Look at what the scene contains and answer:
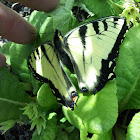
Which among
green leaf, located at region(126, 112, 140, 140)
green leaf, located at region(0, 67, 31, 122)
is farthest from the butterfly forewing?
green leaf, located at region(0, 67, 31, 122)

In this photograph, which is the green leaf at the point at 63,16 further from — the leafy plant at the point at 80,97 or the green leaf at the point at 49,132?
the green leaf at the point at 49,132

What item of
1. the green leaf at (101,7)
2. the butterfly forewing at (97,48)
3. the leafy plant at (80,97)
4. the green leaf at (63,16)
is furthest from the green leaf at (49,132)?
the green leaf at (101,7)

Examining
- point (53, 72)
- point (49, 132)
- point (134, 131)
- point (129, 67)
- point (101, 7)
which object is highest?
point (101, 7)

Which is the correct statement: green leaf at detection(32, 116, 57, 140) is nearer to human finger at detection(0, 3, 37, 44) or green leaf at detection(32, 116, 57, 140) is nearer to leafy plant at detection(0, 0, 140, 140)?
leafy plant at detection(0, 0, 140, 140)

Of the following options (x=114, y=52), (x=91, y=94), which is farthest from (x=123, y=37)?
(x=91, y=94)

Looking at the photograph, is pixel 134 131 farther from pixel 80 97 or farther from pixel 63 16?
pixel 63 16

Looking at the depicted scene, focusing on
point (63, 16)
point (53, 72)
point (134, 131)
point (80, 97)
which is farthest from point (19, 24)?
point (134, 131)
